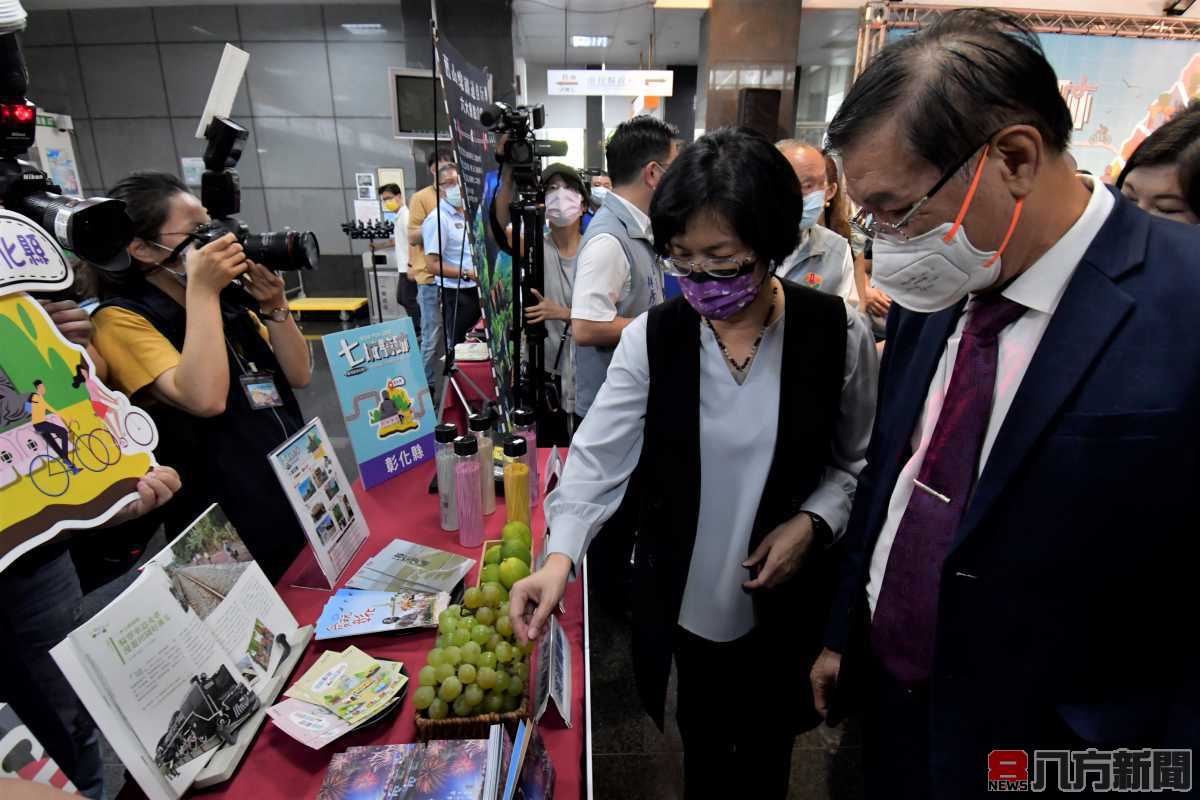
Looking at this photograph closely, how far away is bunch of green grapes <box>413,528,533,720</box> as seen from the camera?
2.95ft

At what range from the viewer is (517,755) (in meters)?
0.76

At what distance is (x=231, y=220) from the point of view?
1473 mm

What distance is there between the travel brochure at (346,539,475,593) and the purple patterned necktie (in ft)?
2.63

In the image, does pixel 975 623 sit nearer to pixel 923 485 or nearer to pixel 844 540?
pixel 923 485

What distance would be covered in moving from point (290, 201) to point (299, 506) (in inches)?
326

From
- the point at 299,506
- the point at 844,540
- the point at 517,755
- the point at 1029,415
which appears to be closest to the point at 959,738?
the point at 844,540

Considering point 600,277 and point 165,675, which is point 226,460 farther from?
point 600,277

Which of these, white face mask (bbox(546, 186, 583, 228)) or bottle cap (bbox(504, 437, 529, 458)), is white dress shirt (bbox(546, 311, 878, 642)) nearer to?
bottle cap (bbox(504, 437, 529, 458))

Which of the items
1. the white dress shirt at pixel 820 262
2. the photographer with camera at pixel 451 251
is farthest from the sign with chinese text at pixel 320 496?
the photographer with camera at pixel 451 251

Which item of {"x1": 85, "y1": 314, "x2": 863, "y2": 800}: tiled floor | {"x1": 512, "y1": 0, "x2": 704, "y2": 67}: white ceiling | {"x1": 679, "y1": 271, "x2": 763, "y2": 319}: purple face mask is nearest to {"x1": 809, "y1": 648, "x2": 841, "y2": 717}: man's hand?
{"x1": 679, "y1": 271, "x2": 763, "y2": 319}: purple face mask

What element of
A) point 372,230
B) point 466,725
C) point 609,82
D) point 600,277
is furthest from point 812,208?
point 609,82

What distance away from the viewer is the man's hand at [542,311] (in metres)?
2.27

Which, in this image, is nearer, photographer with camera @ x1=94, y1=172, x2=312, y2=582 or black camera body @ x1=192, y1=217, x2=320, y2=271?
photographer with camera @ x1=94, y1=172, x2=312, y2=582

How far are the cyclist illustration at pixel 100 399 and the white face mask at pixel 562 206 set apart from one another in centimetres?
230
